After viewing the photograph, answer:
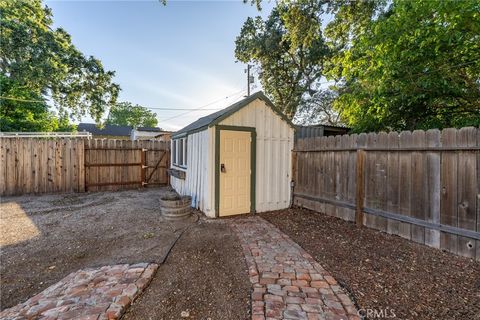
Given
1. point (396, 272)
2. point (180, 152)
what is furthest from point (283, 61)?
point (396, 272)

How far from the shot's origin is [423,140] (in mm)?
3549

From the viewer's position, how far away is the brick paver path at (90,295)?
2.02 meters

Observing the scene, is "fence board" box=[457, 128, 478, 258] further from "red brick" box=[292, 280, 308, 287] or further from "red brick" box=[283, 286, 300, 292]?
"red brick" box=[283, 286, 300, 292]

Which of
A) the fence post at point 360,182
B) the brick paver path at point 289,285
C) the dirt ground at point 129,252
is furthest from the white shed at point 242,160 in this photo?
the fence post at point 360,182

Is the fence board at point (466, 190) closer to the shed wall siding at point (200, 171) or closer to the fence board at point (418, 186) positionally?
the fence board at point (418, 186)

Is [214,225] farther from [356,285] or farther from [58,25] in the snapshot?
[58,25]

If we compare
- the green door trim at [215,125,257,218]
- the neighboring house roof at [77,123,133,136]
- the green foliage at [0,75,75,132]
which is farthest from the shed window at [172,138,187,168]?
the neighboring house roof at [77,123,133,136]

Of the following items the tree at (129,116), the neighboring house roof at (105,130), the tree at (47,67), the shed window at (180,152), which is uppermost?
the tree at (129,116)

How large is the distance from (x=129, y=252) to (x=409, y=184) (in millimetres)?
4675

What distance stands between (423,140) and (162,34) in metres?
8.84

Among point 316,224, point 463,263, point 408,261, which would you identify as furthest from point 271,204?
point 463,263

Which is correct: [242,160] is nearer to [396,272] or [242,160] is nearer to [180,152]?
[180,152]

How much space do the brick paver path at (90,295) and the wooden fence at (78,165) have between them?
6.60 m

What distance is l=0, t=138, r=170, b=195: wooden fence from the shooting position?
727 centimetres
